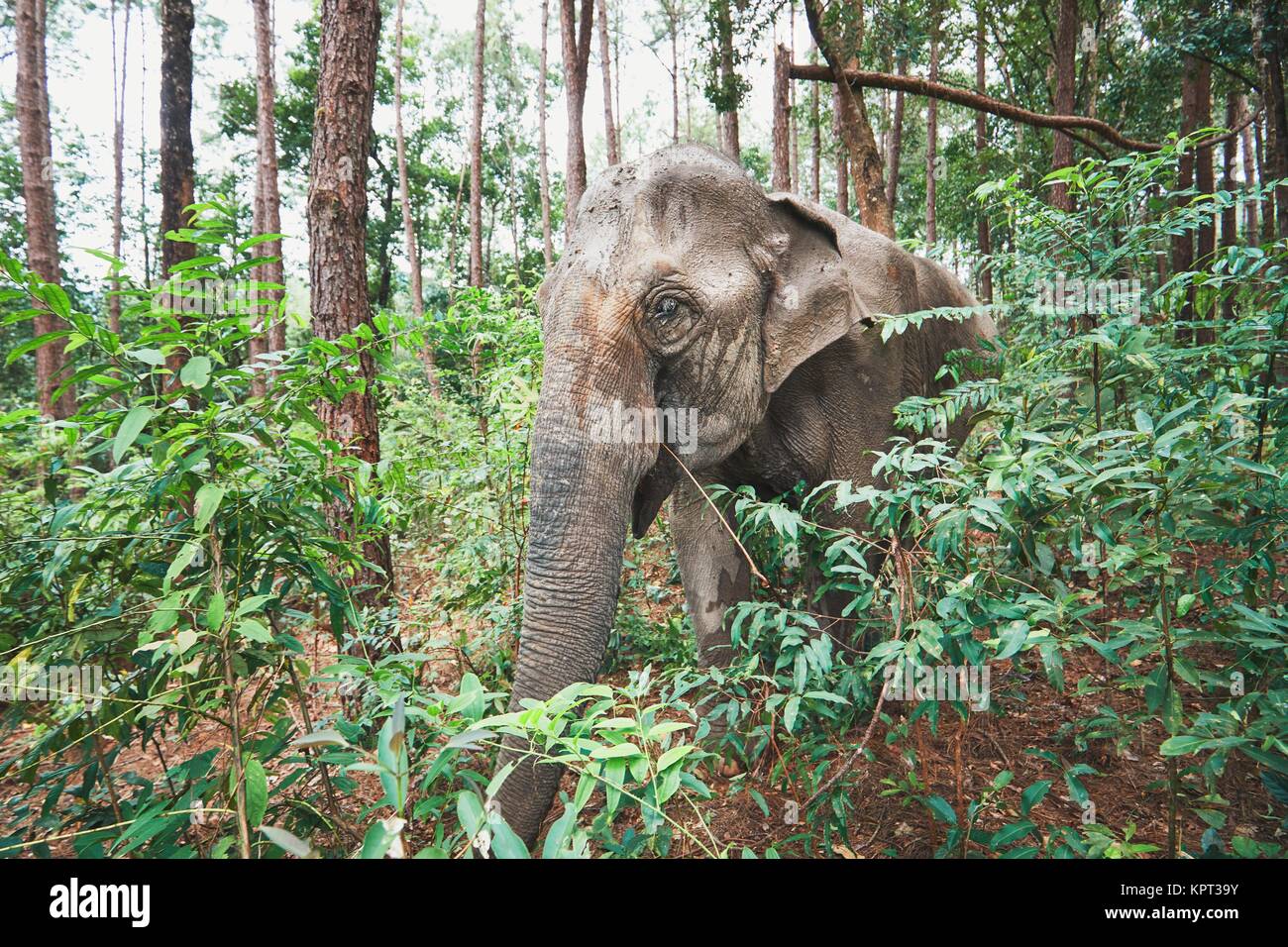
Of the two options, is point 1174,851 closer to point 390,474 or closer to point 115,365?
point 390,474

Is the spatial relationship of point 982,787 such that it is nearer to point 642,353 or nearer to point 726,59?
point 642,353

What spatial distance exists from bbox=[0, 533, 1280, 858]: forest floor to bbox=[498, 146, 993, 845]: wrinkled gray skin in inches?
30.9

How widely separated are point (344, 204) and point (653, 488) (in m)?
2.58

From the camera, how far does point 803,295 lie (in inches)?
136

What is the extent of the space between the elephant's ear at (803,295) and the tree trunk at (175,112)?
5906mm

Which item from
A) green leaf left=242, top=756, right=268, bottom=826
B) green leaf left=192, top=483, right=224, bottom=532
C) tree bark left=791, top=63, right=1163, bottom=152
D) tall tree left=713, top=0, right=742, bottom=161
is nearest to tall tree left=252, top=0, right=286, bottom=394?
tall tree left=713, top=0, right=742, bottom=161

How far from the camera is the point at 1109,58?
607 inches


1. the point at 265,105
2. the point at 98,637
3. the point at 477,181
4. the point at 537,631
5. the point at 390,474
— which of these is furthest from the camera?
the point at 477,181

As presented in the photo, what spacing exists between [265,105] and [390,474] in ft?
48.2

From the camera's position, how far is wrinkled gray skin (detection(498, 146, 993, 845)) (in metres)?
2.70

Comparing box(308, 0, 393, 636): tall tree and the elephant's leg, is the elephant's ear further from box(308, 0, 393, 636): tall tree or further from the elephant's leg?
box(308, 0, 393, 636): tall tree

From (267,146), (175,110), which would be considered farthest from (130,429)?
(267,146)

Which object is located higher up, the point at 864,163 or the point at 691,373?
the point at 864,163
